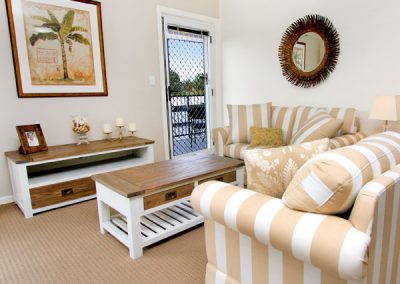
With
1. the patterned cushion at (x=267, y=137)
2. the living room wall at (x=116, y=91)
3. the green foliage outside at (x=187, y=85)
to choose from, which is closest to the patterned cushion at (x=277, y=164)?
the patterned cushion at (x=267, y=137)

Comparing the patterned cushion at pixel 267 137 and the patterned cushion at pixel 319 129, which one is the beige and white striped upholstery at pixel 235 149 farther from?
the patterned cushion at pixel 319 129

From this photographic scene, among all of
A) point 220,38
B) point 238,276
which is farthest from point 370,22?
point 238,276

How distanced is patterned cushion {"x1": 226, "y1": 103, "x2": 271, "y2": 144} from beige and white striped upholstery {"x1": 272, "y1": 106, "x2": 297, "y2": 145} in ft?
0.26

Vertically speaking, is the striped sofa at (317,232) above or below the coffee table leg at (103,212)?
above

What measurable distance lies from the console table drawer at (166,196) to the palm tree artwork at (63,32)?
196cm

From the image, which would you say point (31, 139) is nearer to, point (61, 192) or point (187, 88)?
point (61, 192)

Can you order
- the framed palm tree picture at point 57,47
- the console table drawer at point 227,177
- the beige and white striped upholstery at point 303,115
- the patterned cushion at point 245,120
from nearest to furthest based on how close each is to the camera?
1. the console table drawer at point 227,177
2. the framed palm tree picture at point 57,47
3. the beige and white striped upholstery at point 303,115
4. the patterned cushion at point 245,120

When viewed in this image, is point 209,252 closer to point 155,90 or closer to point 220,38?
point 155,90

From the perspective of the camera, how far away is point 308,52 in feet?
11.2

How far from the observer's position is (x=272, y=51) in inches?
148

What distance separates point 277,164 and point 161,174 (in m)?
1.04

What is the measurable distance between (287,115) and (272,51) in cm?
108

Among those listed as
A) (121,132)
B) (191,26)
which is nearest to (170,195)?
(121,132)

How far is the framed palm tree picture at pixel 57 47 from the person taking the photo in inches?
108
